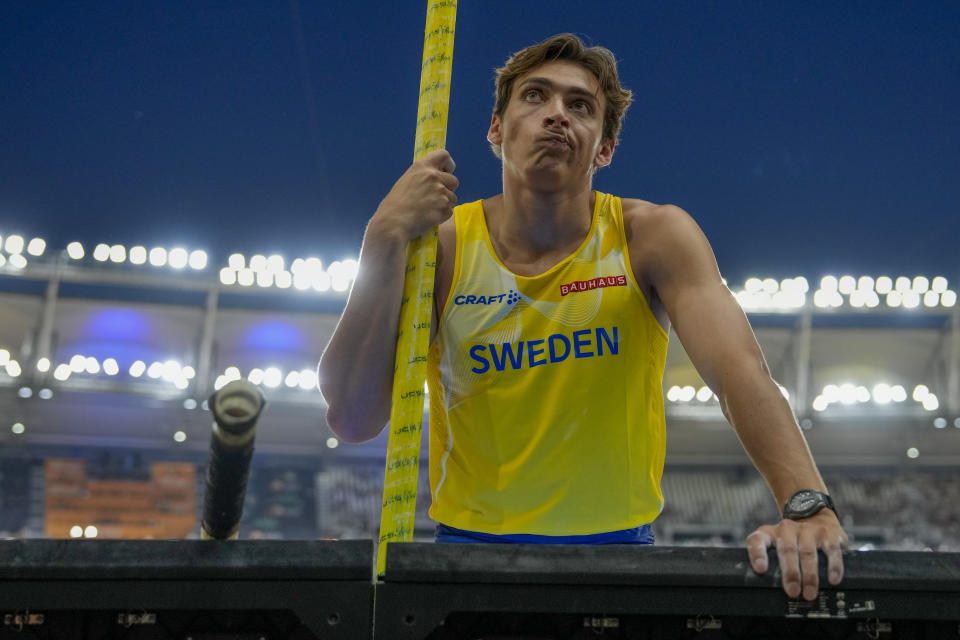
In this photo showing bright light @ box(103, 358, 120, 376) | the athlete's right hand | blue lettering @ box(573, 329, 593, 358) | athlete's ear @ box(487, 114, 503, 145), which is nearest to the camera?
the athlete's right hand

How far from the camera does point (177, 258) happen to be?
679 inches

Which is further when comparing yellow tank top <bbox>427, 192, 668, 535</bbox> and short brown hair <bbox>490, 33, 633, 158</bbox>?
short brown hair <bbox>490, 33, 633, 158</bbox>

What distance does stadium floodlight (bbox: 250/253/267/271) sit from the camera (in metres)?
17.5

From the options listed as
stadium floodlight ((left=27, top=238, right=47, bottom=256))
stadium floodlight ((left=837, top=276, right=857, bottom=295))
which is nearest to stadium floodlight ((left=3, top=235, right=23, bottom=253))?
stadium floodlight ((left=27, top=238, right=47, bottom=256))

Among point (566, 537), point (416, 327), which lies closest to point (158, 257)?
point (566, 537)

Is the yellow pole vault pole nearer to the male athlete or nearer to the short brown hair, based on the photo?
the male athlete

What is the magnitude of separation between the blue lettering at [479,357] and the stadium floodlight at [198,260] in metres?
15.5

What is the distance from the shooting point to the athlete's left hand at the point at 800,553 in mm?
1421

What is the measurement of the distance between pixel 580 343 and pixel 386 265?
2.19ft

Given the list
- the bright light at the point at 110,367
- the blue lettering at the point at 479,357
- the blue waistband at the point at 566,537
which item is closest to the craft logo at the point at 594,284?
the blue lettering at the point at 479,357

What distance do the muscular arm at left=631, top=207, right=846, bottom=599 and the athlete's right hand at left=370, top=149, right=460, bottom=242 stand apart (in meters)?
0.76

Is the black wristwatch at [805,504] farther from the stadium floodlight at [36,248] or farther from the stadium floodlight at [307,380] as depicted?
the stadium floodlight at [36,248]

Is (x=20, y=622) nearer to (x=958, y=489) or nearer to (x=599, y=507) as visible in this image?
(x=599, y=507)

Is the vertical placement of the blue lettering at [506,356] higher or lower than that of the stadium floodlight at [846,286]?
lower
